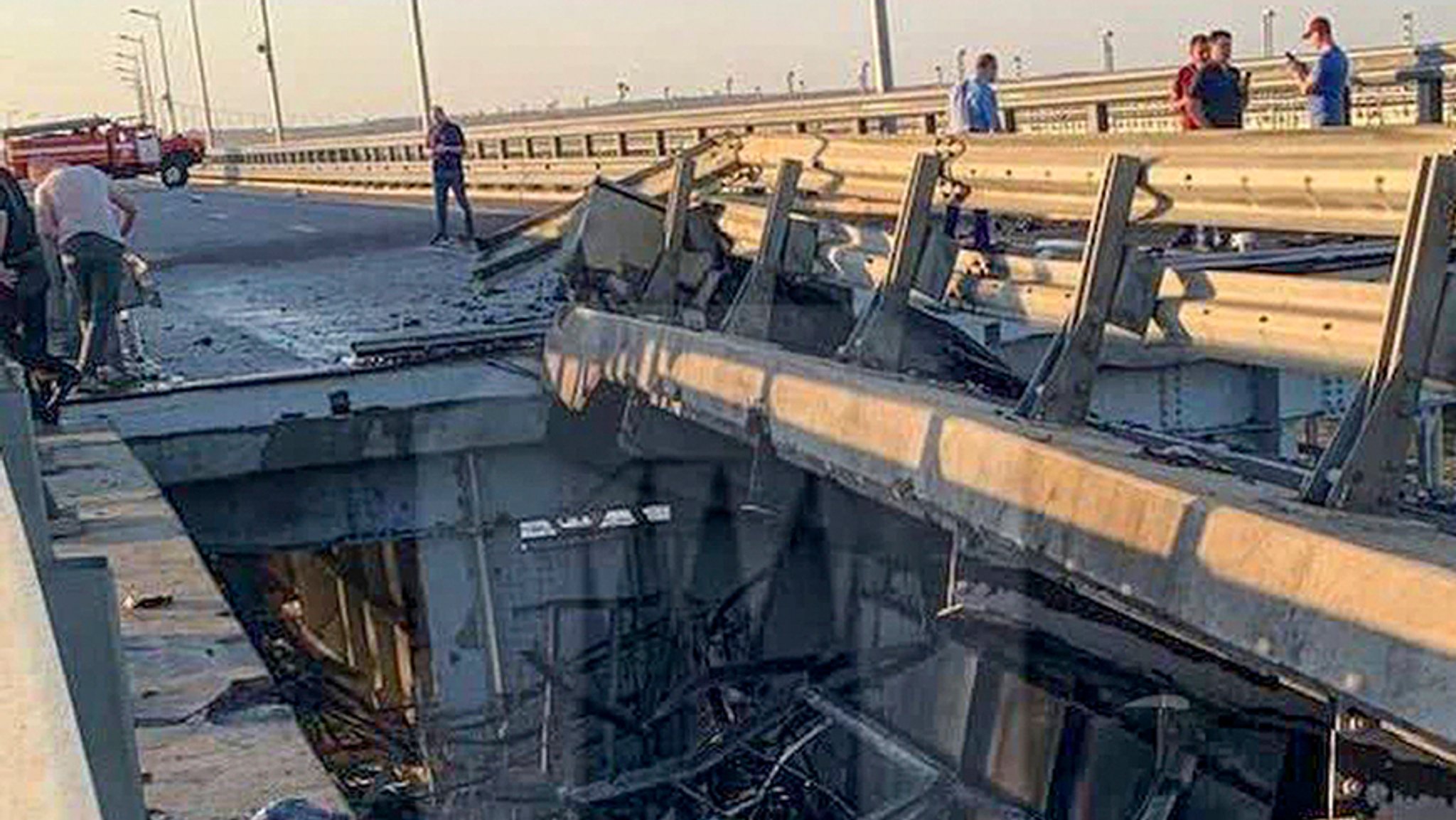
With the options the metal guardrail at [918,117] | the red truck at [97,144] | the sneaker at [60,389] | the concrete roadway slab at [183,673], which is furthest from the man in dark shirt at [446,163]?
the red truck at [97,144]

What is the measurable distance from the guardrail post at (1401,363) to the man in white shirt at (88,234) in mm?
8537

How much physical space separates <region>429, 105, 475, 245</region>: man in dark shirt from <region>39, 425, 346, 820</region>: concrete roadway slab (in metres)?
14.3

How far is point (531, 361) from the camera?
1216 centimetres

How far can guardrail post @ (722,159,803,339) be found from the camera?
9.98m

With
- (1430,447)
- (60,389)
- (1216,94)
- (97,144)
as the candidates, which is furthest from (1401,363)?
(97,144)

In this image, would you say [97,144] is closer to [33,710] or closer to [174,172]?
[174,172]

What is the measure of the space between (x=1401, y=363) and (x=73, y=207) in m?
8.76

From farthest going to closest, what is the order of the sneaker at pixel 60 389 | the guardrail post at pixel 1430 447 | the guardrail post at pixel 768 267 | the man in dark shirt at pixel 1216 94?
1. the man in dark shirt at pixel 1216 94
2. the sneaker at pixel 60 389
3. the guardrail post at pixel 768 267
4. the guardrail post at pixel 1430 447

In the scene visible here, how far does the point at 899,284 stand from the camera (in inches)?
339

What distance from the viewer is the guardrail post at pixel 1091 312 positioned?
6859mm

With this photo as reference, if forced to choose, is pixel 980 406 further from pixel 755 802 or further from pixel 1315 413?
pixel 1315 413

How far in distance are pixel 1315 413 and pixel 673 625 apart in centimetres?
354

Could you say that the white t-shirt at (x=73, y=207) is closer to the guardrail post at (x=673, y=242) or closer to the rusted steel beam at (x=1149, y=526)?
the guardrail post at (x=673, y=242)

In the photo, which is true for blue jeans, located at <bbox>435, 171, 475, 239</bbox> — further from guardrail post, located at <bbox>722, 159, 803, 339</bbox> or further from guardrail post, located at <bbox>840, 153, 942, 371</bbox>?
guardrail post, located at <bbox>840, 153, 942, 371</bbox>
